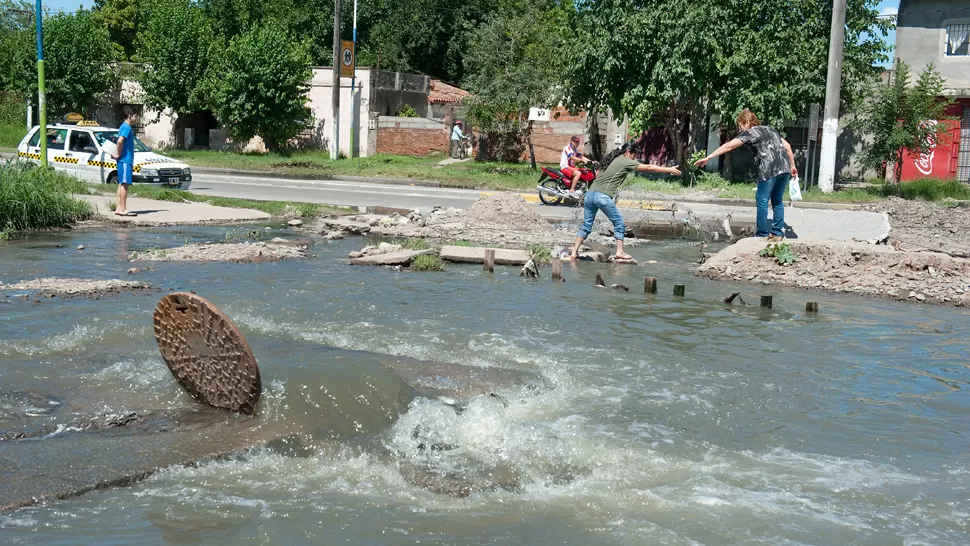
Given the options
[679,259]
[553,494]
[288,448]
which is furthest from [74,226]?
[553,494]

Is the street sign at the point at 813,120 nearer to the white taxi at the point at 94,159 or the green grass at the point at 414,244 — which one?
the green grass at the point at 414,244

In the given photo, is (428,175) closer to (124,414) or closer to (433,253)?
(433,253)

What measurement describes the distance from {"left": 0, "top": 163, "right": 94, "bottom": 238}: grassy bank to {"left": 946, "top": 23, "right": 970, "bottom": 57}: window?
25292 mm

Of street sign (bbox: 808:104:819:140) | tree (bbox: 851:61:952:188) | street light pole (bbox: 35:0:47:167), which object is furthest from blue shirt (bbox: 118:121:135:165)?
tree (bbox: 851:61:952:188)

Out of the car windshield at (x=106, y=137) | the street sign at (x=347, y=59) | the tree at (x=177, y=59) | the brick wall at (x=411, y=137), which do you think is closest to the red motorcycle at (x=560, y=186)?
the car windshield at (x=106, y=137)

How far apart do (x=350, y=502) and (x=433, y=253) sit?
7856 mm

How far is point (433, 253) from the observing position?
12.9m

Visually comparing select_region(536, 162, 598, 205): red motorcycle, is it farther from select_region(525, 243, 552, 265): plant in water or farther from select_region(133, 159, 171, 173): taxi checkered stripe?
select_region(133, 159, 171, 173): taxi checkered stripe

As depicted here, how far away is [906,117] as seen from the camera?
24891 mm

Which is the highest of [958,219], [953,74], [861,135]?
[953,74]

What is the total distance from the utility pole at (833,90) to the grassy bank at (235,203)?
13.5 metres

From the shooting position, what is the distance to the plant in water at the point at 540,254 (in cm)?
1310

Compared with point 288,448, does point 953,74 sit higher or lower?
higher

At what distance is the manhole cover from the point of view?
20.2 feet
